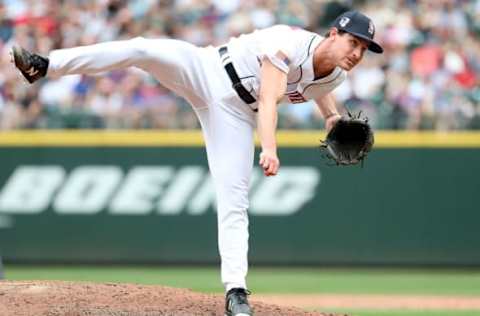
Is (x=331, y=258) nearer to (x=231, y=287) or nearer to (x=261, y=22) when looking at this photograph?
(x=261, y=22)

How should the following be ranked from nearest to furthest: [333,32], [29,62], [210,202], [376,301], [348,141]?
[29,62] → [333,32] → [348,141] → [376,301] → [210,202]

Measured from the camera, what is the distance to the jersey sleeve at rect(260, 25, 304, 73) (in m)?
5.51

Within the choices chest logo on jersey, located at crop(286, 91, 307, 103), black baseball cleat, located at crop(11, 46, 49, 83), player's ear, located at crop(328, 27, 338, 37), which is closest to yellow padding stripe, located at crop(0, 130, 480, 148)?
chest logo on jersey, located at crop(286, 91, 307, 103)

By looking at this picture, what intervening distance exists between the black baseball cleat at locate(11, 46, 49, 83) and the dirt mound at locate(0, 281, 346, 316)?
4.23 ft

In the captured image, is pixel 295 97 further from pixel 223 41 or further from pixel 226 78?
pixel 223 41

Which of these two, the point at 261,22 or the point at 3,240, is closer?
the point at 3,240

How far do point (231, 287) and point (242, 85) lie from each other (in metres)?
1.08

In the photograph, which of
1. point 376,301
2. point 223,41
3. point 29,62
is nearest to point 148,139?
point 223,41

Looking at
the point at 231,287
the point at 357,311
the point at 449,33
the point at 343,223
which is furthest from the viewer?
the point at 449,33

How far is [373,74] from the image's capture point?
1180 centimetres

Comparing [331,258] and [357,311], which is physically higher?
[331,258]

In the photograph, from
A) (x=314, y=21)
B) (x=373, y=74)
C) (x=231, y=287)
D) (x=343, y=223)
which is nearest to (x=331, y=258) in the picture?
(x=343, y=223)

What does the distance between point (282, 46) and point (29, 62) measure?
4.33ft

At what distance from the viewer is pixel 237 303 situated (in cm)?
561
